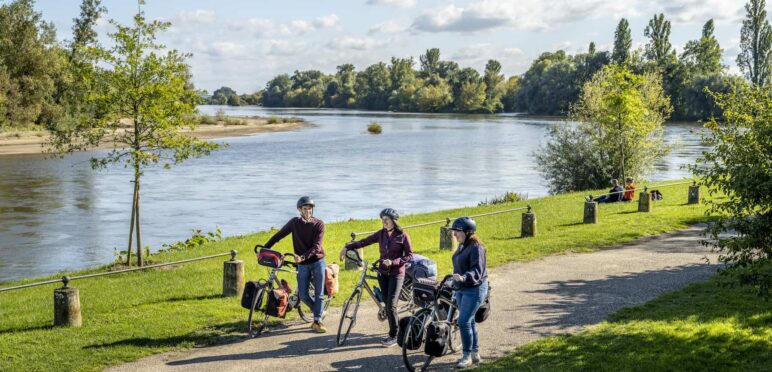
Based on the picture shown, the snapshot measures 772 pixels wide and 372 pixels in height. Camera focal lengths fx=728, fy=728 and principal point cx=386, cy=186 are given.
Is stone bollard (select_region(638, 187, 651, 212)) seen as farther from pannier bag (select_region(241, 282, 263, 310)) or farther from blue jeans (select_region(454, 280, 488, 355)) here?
pannier bag (select_region(241, 282, 263, 310))

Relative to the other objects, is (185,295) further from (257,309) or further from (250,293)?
(250,293)

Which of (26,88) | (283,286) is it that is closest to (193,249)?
(283,286)

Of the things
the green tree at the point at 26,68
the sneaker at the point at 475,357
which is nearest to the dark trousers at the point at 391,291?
the sneaker at the point at 475,357

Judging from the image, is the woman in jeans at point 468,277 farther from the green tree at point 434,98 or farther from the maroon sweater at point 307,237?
the green tree at point 434,98

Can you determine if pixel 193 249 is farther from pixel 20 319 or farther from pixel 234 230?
pixel 20 319

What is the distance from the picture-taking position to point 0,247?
23.4 metres

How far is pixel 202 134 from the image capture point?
273 feet

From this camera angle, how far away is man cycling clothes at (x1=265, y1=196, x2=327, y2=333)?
1039 centimetres

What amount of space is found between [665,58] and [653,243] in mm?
101380

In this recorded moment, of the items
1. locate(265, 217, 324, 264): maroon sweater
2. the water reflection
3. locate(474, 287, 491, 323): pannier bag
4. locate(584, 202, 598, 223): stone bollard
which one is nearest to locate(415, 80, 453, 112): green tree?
the water reflection

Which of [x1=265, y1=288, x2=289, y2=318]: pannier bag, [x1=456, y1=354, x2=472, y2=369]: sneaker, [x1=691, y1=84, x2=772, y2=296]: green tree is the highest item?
[x1=691, y1=84, x2=772, y2=296]: green tree

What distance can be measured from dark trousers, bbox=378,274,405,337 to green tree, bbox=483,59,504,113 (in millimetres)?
168303

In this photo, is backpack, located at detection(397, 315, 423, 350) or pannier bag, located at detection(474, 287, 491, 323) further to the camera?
pannier bag, located at detection(474, 287, 491, 323)

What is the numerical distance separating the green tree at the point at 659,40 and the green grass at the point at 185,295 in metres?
95.0
